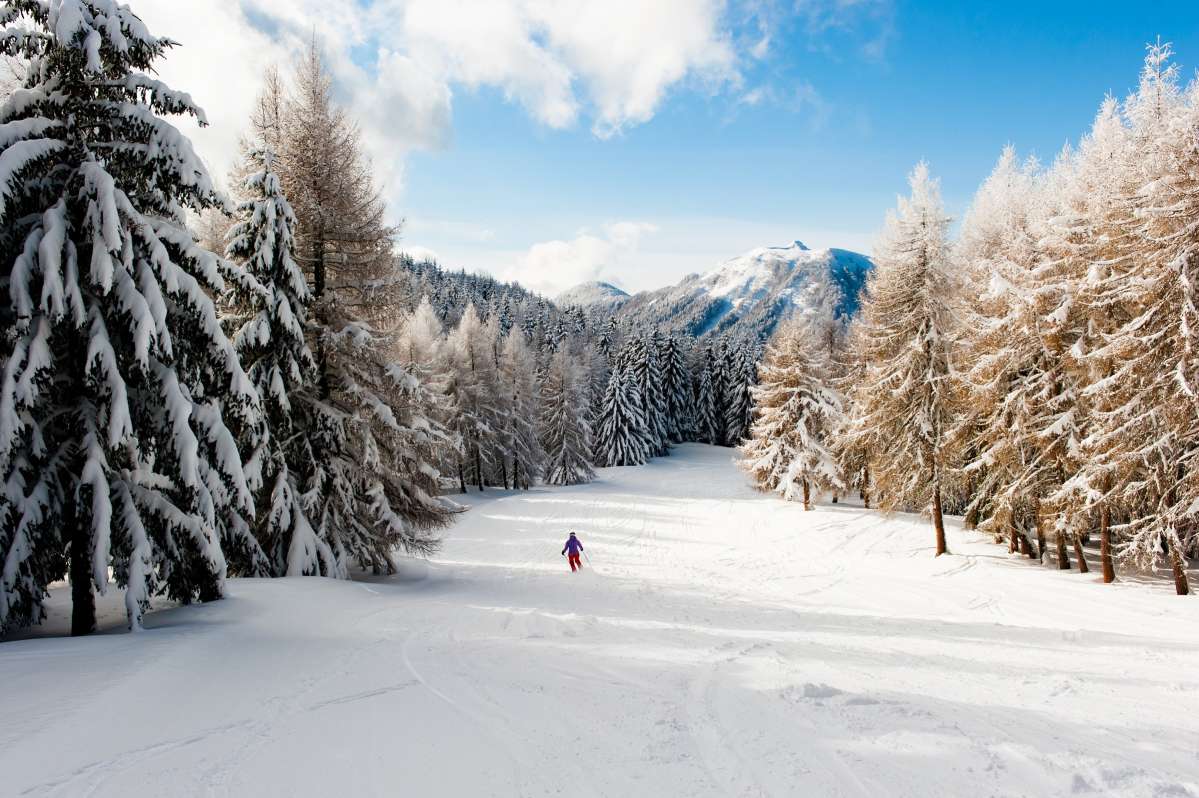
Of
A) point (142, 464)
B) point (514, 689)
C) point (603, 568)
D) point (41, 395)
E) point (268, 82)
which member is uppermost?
point (268, 82)

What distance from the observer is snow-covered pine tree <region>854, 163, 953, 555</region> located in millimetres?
20656

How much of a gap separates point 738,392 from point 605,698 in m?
64.4

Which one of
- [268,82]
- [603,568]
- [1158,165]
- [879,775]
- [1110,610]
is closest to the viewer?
[879,775]

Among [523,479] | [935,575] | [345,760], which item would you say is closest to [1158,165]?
[935,575]

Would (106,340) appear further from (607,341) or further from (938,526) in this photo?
(607,341)

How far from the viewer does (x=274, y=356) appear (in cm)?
1297

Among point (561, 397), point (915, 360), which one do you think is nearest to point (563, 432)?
point (561, 397)

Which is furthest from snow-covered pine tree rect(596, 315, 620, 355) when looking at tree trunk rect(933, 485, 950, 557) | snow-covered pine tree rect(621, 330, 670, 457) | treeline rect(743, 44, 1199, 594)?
tree trunk rect(933, 485, 950, 557)

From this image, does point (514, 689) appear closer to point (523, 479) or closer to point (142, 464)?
point (142, 464)

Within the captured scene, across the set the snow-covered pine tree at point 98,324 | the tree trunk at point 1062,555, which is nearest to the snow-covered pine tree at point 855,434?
the tree trunk at point 1062,555

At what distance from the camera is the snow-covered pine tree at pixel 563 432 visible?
49.7m

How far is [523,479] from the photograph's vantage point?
46250mm

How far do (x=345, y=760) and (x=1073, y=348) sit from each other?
19.1 m

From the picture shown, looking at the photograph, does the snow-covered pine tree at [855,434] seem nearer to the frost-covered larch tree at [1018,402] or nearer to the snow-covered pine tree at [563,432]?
the frost-covered larch tree at [1018,402]
